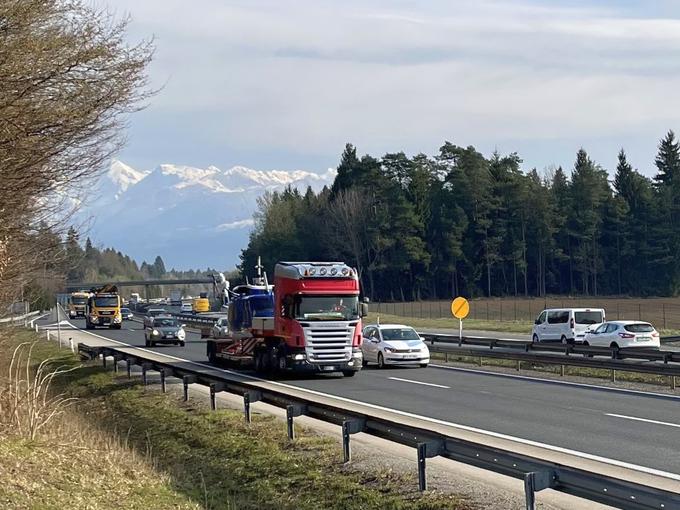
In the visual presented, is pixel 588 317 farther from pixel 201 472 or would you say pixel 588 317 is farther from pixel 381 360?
pixel 201 472

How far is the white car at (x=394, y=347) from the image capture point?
33625mm

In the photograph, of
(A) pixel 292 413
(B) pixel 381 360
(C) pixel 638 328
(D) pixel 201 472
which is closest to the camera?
(D) pixel 201 472

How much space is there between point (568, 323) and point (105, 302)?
46.0 meters

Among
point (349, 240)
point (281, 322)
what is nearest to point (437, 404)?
point (281, 322)

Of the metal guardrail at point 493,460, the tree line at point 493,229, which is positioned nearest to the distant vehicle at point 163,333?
the metal guardrail at point 493,460

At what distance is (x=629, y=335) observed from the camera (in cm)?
3659

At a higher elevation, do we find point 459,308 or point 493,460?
point 459,308

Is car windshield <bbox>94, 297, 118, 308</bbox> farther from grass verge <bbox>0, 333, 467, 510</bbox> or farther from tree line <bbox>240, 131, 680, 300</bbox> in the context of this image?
grass verge <bbox>0, 333, 467, 510</bbox>

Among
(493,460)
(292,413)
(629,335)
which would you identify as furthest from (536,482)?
(629,335)

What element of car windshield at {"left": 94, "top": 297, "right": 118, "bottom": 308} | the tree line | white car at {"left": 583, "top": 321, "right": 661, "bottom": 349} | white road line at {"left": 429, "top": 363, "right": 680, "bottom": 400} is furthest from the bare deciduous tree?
the tree line

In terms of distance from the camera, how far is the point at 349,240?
11381 cm

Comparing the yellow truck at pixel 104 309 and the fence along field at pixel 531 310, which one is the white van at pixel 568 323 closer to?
the fence along field at pixel 531 310

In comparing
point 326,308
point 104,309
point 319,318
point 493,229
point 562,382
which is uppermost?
point 493,229

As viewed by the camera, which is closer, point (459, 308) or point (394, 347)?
point (394, 347)
